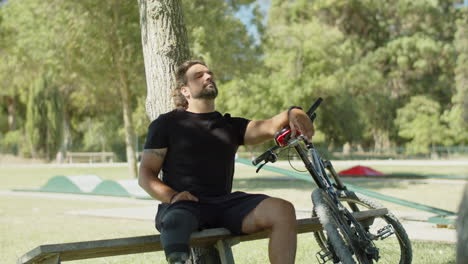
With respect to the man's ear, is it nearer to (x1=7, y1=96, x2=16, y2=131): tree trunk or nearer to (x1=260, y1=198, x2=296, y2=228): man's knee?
(x1=260, y1=198, x2=296, y2=228): man's knee

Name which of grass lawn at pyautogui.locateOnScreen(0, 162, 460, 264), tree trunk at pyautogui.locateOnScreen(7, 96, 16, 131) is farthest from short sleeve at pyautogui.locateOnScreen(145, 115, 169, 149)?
tree trunk at pyautogui.locateOnScreen(7, 96, 16, 131)

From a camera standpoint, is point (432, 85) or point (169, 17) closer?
point (169, 17)

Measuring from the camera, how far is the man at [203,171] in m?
3.48

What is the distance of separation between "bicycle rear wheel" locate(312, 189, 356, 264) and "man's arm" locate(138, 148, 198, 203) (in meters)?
0.72

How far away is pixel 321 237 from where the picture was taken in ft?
15.3

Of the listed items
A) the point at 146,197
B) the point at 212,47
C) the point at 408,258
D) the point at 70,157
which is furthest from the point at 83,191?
the point at 70,157

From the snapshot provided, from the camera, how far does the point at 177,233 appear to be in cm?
339

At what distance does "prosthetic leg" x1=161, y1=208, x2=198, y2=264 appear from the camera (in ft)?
10.8

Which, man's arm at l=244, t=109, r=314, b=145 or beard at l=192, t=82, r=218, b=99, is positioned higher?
beard at l=192, t=82, r=218, b=99

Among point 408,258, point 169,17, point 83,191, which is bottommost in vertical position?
point 83,191

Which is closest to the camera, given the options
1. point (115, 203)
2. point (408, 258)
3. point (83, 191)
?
point (408, 258)

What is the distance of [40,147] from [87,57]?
30.1 meters

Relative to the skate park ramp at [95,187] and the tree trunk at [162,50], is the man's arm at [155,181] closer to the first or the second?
the tree trunk at [162,50]

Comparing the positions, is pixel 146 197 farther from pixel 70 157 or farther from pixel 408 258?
pixel 70 157
